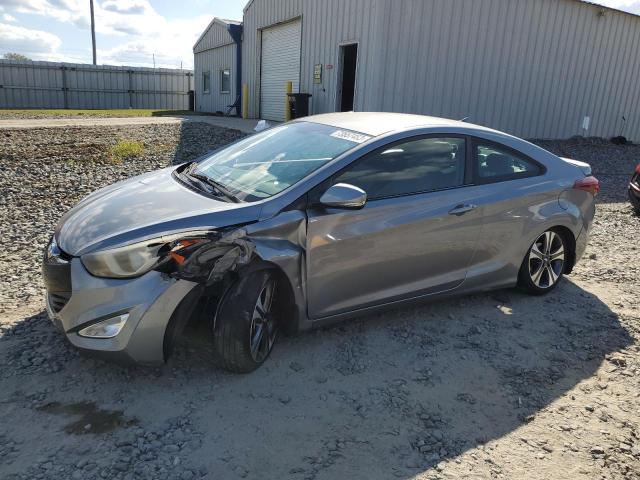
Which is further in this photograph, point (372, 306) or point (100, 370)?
point (372, 306)

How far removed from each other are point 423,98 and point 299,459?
11784 millimetres

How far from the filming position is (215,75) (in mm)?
23484

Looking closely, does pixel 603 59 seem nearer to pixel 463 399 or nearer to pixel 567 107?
pixel 567 107

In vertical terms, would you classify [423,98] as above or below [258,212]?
above

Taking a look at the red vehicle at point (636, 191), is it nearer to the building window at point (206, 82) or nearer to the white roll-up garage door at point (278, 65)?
the white roll-up garage door at point (278, 65)

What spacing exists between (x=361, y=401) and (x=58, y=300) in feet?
5.90

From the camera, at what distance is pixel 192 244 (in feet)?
9.27

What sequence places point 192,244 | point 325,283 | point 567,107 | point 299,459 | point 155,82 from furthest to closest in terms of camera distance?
point 155,82
point 567,107
point 325,283
point 192,244
point 299,459

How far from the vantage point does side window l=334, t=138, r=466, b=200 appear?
340 centimetres

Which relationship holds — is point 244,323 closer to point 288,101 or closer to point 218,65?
point 288,101

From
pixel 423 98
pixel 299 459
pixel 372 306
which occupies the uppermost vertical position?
pixel 423 98

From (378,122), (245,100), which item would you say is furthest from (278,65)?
(378,122)

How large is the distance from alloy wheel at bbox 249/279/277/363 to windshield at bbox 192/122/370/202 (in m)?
0.59

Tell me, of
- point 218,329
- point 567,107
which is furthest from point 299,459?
point 567,107
